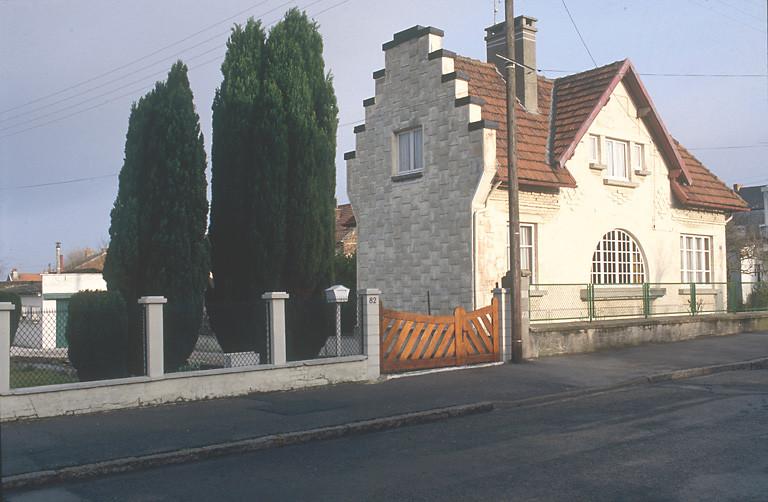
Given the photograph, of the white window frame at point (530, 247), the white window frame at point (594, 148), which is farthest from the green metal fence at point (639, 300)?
the white window frame at point (594, 148)

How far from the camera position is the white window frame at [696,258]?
84.6 feet

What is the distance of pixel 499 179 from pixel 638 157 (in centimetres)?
682

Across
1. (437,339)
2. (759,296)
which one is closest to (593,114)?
(437,339)

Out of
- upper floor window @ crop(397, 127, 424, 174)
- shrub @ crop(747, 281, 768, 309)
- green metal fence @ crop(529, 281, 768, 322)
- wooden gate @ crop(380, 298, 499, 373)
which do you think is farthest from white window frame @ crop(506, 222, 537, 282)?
shrub @ crop(747, 281, 768, 309)

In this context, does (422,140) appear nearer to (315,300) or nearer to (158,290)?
(315,300)

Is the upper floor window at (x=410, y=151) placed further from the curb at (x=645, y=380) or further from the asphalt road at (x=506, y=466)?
the asphalt road at (x=506, y=466)

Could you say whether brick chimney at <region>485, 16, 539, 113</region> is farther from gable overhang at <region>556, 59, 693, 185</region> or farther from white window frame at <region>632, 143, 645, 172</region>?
white window frame at <region>632, 143, 645, 172</region>

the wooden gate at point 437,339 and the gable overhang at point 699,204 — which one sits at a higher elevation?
the gable overhang at point 699,204

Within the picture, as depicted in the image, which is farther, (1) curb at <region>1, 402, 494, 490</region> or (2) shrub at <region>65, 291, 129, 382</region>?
(2) shrub at <region>65, 291, 129, 382</region>

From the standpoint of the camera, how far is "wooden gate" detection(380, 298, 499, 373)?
1503 cm

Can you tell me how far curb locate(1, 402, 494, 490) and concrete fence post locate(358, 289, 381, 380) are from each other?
315 cm

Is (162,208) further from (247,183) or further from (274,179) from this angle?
(274,179)

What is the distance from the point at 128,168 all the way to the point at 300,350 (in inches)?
188

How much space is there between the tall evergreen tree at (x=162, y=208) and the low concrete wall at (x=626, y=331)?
7.50 meters
